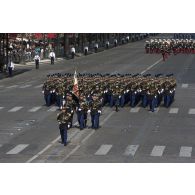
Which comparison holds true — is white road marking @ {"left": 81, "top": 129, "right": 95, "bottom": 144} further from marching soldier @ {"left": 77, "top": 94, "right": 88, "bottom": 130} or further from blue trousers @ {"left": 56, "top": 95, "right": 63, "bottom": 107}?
blue trousers @ {"left": 56, "top": 95, "right": 63, "bottom": 107}

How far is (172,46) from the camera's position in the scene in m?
97.4

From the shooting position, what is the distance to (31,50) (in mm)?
82062

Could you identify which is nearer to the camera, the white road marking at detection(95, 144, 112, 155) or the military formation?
the white road marking at detection(95, 144, 112, 155)

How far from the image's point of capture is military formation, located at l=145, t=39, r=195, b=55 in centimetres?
9531

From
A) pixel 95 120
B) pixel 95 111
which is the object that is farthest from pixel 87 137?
pixel 95 120

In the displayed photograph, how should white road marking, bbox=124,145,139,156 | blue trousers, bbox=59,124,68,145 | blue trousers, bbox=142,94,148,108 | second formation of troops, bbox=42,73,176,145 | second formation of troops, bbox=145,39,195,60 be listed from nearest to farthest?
white road marking, bbox=124,145,139,156 < blue trousers, bbox=59,124,68,145 < second formation of troops, bbox=42,73,176,145 < blue trousers, bbox=142,94,148,108 < second formation of troops, bbox=145,39,195,60

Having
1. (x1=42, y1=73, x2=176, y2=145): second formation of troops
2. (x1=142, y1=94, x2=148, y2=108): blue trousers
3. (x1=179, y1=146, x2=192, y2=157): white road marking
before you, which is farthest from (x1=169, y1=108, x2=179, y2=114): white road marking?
(x1=179, y1=146, x2=192, y2=157): white road marking

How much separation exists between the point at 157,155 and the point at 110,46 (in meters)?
97.6

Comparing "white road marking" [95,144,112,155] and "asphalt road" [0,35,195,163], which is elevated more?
"asphalt road" [0,35,195,163]

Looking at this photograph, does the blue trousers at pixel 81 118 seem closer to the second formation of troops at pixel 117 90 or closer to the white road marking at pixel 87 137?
the white road marking at pixel 87 137

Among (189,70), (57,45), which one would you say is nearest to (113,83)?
(189,70)

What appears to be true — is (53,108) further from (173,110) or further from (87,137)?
(87,137)

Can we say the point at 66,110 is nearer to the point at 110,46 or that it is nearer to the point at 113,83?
the point at 113,83
